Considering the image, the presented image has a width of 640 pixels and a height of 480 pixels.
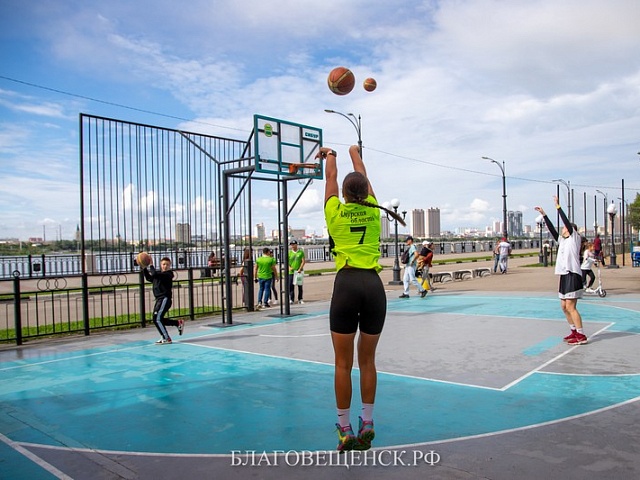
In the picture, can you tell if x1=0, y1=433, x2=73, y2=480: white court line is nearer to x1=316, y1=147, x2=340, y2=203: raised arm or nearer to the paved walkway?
the paved walkway

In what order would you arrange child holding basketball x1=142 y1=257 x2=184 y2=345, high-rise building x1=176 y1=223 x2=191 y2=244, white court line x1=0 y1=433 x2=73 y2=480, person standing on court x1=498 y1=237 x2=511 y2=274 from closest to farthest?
white court line x1=0 y1=433 x2=73 y2=480 → child holding basketball x1=142 y1=257 x2=184 y2=345 → high-rise building x1=176 y1=223 x2=191 y2=244 → person standing on court x1=498 y1=237 x2=511 y2=274

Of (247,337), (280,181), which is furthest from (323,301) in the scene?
(247,337)

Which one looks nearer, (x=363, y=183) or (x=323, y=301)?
(x=363, y=183)

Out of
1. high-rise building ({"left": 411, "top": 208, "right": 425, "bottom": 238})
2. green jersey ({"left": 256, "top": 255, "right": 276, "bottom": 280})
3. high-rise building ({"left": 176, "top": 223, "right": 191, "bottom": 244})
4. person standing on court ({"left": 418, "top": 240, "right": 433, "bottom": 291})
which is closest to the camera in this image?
green jersey ({"left": 256, "top": 255, "right": 276, "bottom": 280})

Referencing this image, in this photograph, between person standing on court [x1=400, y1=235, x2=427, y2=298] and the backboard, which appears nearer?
the backboard

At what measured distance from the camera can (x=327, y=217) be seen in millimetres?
3943

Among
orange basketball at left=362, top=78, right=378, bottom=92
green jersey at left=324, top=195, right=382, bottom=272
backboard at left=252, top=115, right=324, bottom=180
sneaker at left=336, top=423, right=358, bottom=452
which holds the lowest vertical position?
sneaker at left=336, top=423, right=358, bottom=452

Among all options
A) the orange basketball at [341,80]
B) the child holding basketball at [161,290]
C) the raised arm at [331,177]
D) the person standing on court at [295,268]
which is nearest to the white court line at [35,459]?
the raised arm at [331,177]

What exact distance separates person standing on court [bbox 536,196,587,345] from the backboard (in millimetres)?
5276

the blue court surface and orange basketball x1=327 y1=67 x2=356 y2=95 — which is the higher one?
orange basketball x1=327 y1=67 x2=356 y2=95

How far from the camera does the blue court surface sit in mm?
4023

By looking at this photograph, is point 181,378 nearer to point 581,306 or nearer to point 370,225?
point 370,225

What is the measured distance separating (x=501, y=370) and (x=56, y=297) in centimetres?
1852

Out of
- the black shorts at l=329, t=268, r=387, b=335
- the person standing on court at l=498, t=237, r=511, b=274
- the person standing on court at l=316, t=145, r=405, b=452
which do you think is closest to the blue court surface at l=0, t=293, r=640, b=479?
the person standing on court at l=316, t=145, r=405, b=452
